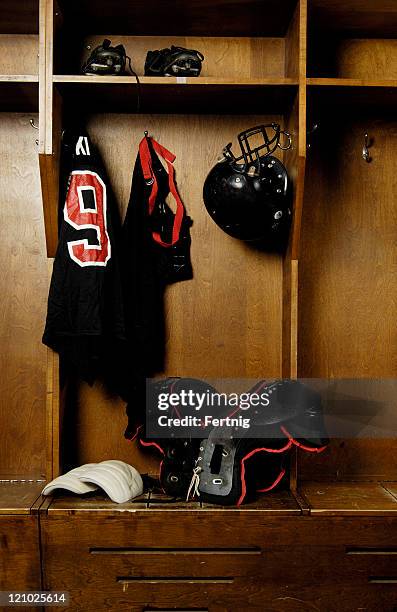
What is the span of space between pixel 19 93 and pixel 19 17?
31cm

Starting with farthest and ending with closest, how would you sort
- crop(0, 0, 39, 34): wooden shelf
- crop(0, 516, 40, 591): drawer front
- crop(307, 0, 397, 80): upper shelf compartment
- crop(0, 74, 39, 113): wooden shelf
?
crop(307, 0, 397, 80): upper shelf compartment
crop(0, 0, 39, 34): wooden shelf
crop(0, 74, 39, 113): wooden shelf
crop(0, 516, 40, 591): drawer front

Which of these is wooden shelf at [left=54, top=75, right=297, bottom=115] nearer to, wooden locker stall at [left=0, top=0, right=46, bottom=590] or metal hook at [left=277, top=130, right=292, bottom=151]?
metal hook at [left=277, top=130, right=292, bottom=151]

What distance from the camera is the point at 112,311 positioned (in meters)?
2.71

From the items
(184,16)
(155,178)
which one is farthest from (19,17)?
(155,178)

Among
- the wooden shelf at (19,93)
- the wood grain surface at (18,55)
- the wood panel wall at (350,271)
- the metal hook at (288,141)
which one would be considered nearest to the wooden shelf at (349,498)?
the wood panel wall at (350,271)

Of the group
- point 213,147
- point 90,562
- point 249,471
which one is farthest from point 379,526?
point 213,147

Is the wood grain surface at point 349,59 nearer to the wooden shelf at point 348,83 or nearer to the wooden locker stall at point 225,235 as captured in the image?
the wooden locker stall at point 225,235

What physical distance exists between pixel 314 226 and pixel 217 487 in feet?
3.64

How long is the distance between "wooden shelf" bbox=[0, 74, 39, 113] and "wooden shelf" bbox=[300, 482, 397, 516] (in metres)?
1.73

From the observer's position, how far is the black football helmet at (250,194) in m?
2.65

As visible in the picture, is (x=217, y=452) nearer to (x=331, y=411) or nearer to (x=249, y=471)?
(x=249, y=471)

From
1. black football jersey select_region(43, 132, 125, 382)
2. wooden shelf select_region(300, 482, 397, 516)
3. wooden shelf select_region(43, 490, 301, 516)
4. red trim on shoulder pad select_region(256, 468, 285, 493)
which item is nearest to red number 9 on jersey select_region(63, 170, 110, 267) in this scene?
black football jersey select_region(43, 132, 125, 382)

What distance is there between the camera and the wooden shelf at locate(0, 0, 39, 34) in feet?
8.89

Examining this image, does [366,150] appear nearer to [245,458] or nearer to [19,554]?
[245,458]
